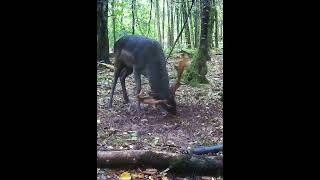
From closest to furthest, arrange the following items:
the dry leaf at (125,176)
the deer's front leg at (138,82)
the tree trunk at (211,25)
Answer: the dry leaf at (125,176), the tree trunk at (211,25), the deer's front leg at (138,82)

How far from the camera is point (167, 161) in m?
2.14

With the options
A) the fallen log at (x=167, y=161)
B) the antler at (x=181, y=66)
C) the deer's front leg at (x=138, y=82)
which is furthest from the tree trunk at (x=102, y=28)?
the fallen log at (x=167, y=161)

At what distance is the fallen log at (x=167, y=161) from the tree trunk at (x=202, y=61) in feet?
1.45

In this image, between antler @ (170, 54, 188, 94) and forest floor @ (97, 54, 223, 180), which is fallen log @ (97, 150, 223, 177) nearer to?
forest floor @ (97, 54, 223, 180)

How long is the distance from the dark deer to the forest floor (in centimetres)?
4

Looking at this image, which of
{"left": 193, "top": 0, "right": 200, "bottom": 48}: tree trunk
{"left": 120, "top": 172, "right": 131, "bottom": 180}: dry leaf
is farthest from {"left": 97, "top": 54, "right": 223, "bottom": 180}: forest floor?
{"left": 193, "top": 0, "right": 200, "bottom": 48}: tree trunk

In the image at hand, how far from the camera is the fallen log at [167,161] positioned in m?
2.12

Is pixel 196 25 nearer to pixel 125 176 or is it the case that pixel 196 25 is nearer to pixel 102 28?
pixel 102 28

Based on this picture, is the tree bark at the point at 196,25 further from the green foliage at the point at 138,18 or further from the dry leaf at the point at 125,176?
the dry leaf at the point at 125,176
